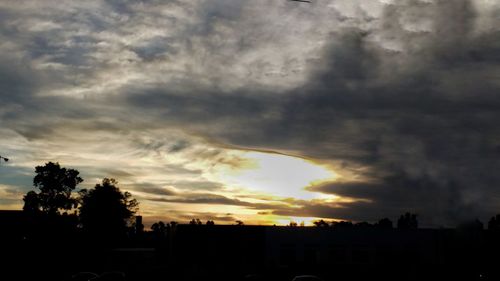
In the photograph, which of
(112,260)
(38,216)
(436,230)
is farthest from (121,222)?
(436,230)

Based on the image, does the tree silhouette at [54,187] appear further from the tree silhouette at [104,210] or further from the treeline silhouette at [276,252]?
the treeline silhouette at [276,252]

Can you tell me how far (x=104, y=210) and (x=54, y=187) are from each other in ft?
40.2

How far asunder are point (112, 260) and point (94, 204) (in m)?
50.1

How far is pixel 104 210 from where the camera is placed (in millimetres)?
121375

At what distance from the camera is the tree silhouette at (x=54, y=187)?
11931 cm

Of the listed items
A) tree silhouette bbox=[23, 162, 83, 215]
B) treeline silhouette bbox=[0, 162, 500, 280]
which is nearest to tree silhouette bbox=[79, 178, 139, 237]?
tree silhouette bbox=[23, 162, 83, 215]

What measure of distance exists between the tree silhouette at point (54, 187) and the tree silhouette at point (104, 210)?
3.33 m

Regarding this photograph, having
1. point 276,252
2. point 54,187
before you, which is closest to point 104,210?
point 54,187

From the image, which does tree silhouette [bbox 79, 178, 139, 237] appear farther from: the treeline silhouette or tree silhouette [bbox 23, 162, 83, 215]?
the treeline silhouette

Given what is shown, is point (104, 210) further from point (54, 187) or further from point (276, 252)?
point (276, 252)

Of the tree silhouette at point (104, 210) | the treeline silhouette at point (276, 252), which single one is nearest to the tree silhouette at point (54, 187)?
the tree silhouette at point (104, 210)

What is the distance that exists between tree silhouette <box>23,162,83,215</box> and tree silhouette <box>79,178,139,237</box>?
3.33m

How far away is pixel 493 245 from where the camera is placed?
7125cm

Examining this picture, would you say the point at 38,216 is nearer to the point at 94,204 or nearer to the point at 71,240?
the point at 71,240
